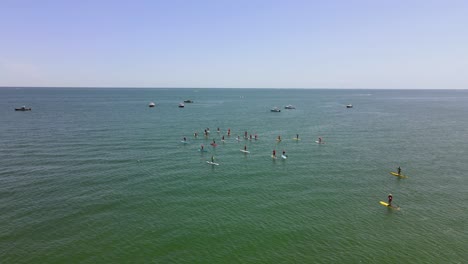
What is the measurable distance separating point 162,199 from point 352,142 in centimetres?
4511

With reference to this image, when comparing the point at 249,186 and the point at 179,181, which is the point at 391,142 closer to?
the point at 249,186

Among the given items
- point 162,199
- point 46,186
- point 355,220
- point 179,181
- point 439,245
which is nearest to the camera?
point 439,245

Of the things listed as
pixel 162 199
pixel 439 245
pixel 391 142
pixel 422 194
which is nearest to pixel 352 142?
pixel 391 142

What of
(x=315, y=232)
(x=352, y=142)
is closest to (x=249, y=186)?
(x=315, y=232)

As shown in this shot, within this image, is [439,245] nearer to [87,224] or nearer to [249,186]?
[249,186]

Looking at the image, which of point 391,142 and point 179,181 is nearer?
point 179,181

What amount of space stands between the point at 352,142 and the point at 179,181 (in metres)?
40.8

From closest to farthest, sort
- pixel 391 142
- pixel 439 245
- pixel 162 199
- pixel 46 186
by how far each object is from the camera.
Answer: pixel 439 245 < pixel 162 199 < pixel 46 186 < pixel 391 142

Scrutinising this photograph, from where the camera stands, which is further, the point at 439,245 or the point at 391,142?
the point at 391,142

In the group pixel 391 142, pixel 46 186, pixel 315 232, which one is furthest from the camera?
pixel 391 142

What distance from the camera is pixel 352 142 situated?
63.6 meters

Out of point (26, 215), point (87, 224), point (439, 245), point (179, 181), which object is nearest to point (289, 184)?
point (179, 181)

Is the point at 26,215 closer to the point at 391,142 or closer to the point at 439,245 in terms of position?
the point at 439,245

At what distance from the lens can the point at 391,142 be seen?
63.4 meters
